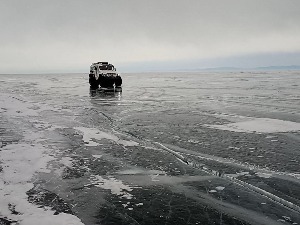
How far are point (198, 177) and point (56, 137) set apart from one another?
15.3 ft

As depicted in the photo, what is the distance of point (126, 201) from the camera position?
4.35 meters

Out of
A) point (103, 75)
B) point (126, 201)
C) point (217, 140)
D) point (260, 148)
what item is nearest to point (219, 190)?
point (126, 201)

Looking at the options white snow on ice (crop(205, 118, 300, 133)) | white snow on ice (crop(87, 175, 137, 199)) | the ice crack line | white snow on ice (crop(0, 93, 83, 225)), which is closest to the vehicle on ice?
white snow on ice (crop(205, 118, 300, 133))

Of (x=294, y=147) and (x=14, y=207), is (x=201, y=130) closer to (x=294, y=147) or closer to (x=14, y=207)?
(x=294, y=147)

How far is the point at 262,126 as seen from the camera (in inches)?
395

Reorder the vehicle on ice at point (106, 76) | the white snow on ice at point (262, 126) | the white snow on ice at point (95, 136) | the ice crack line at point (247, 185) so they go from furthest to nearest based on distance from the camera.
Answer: the vehicle on ice at point (106, 76)
the white snow on ice at point (262, 126)
the white snow on ice at point (95, 136)
the ice crack line at point (247, 185)

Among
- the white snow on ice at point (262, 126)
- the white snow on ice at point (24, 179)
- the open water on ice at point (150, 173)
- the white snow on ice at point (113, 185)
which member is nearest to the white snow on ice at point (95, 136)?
the open water on ice at point (150, 173)

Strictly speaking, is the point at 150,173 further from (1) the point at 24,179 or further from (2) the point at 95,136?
(2) the point at 95,136

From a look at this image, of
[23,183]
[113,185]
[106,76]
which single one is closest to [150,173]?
[113,185]

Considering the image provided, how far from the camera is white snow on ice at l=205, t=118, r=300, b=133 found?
369 inches

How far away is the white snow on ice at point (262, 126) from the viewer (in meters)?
9.38

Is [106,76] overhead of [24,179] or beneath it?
overhead

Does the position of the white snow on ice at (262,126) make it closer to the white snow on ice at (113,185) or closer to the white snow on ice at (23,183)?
the white snow on ice at (113,185)

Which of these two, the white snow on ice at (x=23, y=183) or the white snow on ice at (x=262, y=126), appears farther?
the white snow on ice at (x=262, y=126)
